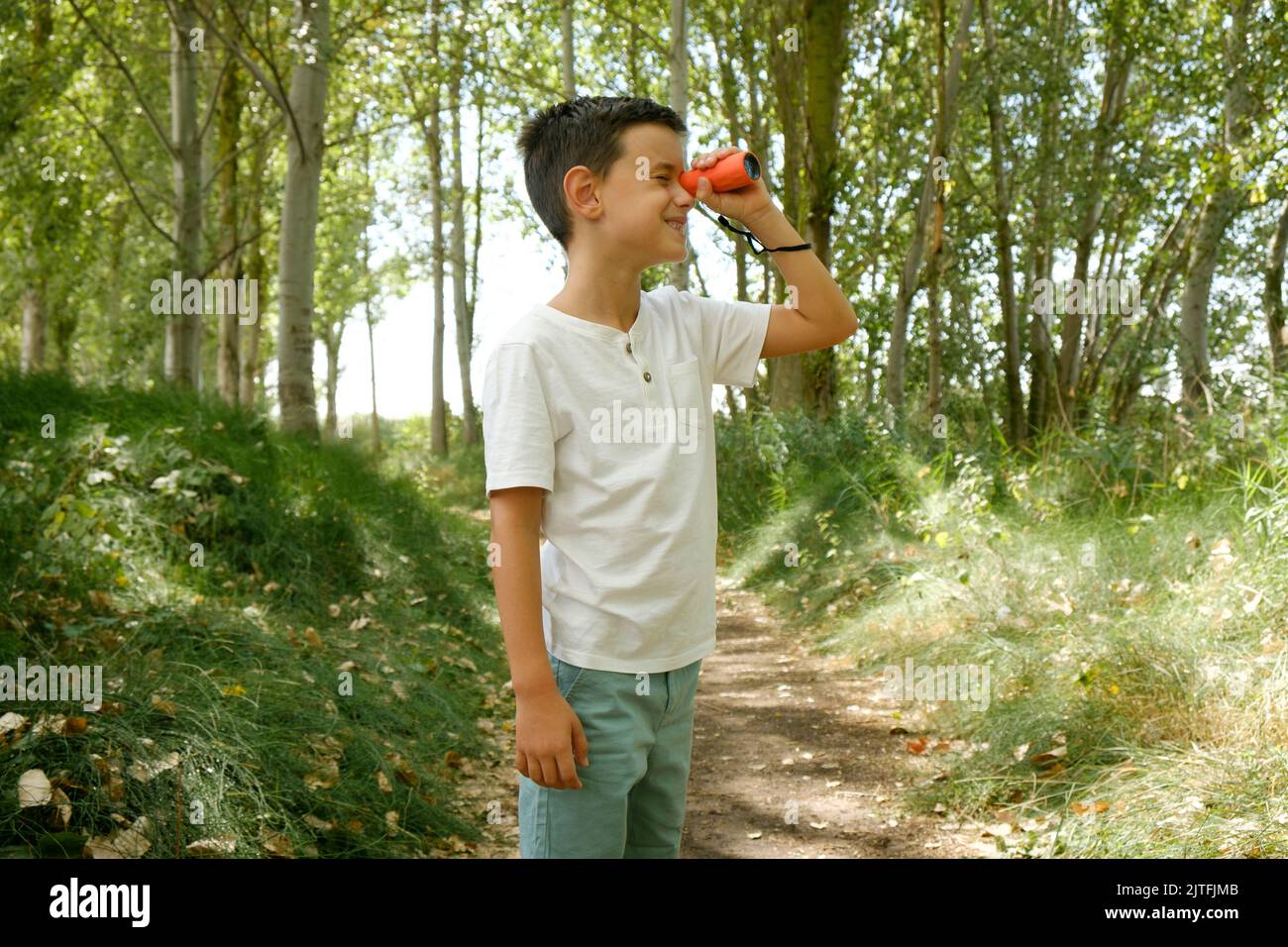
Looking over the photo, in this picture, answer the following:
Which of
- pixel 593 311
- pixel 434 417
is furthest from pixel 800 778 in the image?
pixel 434 417

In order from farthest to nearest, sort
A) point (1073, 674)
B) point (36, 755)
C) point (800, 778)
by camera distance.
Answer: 1. point (800, 778)
2. point (1073, 674)
3. point (36, 755)

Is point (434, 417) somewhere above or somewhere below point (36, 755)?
above

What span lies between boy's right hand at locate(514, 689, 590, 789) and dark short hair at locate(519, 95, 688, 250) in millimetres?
974

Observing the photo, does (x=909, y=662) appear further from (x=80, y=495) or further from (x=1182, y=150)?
(x=1182, y=150)

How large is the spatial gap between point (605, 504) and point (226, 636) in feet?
10.4

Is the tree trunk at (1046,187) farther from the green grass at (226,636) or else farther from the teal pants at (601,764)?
the teal pants at (601,764)

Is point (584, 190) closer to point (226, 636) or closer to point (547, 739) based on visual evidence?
point (547, 739)

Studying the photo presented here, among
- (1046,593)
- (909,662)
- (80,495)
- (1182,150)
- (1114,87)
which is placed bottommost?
(909,662)

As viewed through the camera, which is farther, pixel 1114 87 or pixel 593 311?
pixel 1114 87

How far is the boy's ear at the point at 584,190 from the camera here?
226cm

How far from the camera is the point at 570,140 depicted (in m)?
2.32
